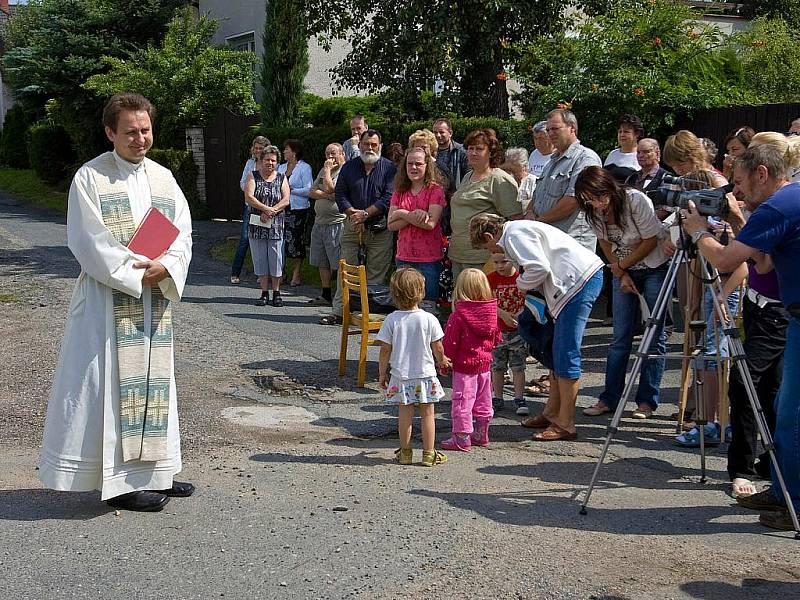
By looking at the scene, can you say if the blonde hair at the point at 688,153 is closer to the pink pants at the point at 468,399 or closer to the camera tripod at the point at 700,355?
the camera tripod at the point at 700,355

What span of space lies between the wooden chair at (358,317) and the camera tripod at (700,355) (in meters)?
3.18

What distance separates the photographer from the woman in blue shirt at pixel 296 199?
13.7 m

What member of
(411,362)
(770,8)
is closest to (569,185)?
(411,362)

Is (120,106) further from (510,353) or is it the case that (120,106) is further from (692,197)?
(510,353)


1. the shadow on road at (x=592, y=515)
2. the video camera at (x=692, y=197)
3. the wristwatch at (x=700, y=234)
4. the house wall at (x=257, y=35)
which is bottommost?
the shadow on road at (x=592, y=515)

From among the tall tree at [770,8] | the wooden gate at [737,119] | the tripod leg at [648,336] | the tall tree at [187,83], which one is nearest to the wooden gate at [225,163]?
the tall tree at [187,83]

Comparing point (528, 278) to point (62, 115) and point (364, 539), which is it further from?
point (62, 115)

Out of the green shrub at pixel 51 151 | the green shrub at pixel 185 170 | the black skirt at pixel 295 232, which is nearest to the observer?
the black skirt at pixel 295 232

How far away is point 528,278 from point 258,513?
2488 millimetres

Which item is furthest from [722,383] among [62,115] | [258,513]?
[62,115]

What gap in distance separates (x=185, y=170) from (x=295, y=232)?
11.3 metres

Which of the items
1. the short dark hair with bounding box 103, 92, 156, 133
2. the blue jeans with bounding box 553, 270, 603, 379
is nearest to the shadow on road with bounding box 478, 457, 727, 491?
the blue jeans with bounding box 553, 270, 603, 379

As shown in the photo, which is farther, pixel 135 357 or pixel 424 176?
pixel 424 176

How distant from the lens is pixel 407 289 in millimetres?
6590
